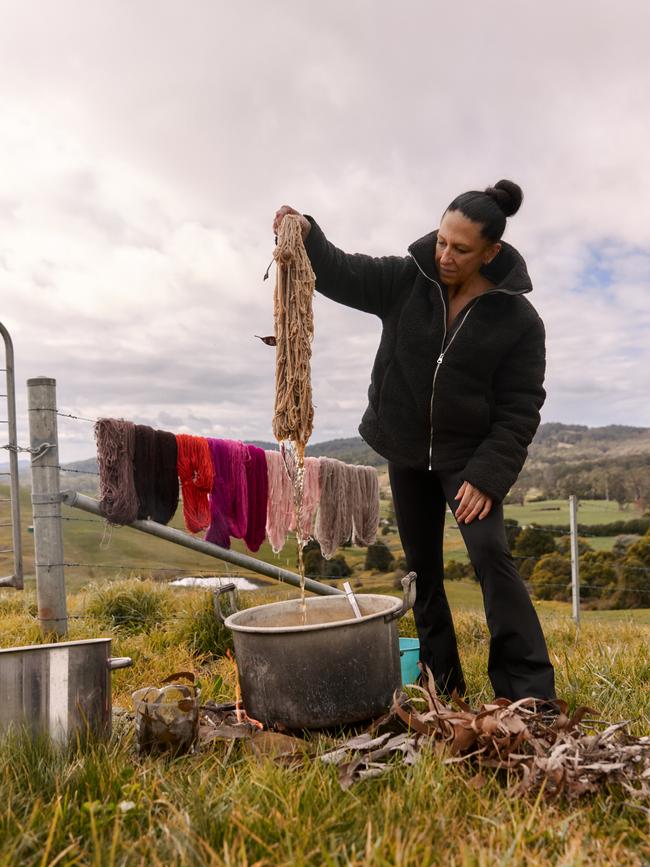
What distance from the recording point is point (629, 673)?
12.0 ft

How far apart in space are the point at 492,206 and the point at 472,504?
4.32 ft

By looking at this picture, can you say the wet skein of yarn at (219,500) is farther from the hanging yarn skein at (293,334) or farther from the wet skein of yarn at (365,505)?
the hanging yarn skein at (293,334)

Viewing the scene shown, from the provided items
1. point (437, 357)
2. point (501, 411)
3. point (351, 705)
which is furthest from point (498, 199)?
point (351, 705)

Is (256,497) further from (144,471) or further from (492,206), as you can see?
(492,206)

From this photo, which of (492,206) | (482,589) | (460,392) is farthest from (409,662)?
(492,206)

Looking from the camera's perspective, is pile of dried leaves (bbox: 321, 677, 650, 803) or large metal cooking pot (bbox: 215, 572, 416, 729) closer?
pile of dried leaves (bbox: 321, 677, 650, 803)

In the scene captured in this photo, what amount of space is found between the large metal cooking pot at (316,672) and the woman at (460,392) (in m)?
0.60

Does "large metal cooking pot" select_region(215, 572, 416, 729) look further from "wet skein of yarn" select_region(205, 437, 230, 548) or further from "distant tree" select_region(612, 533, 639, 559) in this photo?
"distant tree" select_region(612, 533, 639, 559)

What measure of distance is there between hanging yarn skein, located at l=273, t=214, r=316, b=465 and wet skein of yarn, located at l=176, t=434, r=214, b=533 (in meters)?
2.03

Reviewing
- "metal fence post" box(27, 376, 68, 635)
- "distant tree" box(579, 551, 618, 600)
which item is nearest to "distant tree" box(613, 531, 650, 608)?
"distant tree" box(579, 551, 618, 600)

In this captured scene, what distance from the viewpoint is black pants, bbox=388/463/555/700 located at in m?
2.97

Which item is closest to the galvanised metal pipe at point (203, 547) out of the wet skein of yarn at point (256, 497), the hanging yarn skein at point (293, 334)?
the wet skein of yarn at point (256, 497)

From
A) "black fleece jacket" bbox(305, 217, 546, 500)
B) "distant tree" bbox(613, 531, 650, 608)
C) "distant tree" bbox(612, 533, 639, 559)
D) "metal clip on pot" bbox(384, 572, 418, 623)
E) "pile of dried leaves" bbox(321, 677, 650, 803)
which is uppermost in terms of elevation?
"black fleece jacket" bbox(305, 217, 546, 500)

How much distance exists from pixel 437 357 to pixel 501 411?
1.30ft
